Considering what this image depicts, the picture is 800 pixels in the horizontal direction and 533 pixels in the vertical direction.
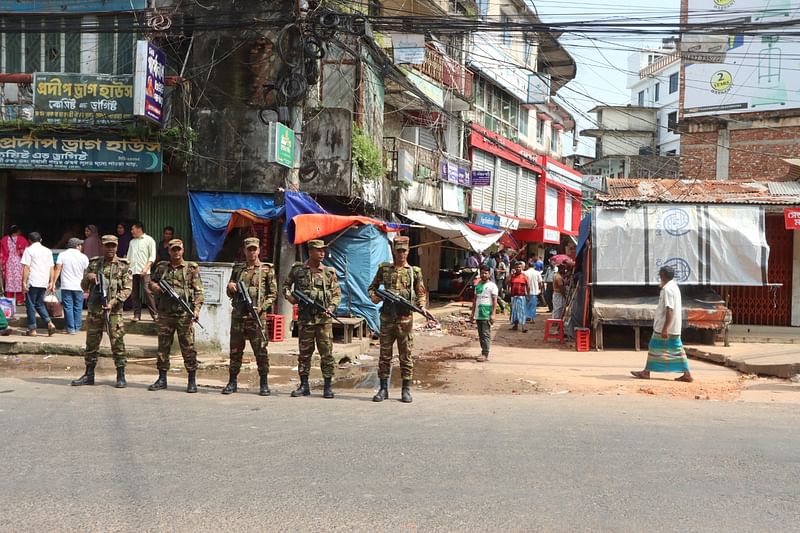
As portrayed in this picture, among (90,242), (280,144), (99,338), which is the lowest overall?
(99,338)

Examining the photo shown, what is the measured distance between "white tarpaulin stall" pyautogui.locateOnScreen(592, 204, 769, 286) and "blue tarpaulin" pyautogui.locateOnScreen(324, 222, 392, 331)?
14.2 ft

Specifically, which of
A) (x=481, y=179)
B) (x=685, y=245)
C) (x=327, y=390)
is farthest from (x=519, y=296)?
(x=327, y=390)

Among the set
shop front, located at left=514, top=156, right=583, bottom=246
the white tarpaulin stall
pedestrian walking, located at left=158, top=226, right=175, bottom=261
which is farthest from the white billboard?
pedestrian walking, located at left=158, top=226, right=175, bottom=261

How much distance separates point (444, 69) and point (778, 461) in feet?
62.0

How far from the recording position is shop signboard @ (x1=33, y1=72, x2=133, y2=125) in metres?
14.4

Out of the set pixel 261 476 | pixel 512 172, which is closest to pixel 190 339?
pixel 261 476

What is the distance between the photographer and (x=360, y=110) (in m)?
16.4

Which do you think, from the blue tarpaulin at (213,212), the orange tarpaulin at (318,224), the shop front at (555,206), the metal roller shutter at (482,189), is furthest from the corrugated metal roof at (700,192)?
the shop front at (555,206)

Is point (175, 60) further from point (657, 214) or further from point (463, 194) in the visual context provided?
point (463, 194)

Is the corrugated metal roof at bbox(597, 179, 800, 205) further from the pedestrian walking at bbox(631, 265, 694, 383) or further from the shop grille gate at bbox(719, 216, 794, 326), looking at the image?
the pedestrian walking at bbox(631, 265, 694, 383)

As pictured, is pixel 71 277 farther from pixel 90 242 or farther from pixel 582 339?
pixel 582 339

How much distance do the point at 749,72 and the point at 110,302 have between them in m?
28.8

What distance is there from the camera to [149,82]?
1368cm

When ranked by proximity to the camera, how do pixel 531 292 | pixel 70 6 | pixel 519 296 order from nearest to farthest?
pixel 70 6
pixel 519 296
pixel 531 292
